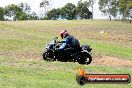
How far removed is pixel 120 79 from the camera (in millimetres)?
7508

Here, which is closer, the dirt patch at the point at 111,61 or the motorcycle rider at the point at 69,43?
the motorcycle rider at the point at 69,43

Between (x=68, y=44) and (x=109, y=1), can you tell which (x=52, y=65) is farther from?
(x=109, y=1)

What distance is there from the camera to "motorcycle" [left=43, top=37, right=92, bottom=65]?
17.7 meters

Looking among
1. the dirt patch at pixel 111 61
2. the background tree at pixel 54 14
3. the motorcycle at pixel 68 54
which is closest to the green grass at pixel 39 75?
the motorcycle at pixel 68 54

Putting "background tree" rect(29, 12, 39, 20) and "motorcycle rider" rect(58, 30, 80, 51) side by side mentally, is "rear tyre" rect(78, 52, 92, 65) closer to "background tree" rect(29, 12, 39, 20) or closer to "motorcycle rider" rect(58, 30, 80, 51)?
"motorcycle rider" rect(58, 30, 80, 51)

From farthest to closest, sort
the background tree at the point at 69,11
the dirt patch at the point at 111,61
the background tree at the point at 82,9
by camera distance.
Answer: the background tree at the point at 69,11, the background tree at the point at 82,9, the dirt patch at the point at 111,61

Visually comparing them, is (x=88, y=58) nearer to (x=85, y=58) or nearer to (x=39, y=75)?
(x=85, y=58)

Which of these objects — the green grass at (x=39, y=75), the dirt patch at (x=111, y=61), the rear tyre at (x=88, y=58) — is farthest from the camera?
the dirt patch at (x=111, y=61)

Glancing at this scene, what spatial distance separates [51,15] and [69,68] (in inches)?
6092

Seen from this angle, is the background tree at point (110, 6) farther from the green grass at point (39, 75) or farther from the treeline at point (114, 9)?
the green grass at point (39, 75)

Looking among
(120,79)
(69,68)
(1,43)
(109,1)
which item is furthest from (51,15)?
(120,79)

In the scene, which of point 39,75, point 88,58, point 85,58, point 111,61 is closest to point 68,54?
point 85,58

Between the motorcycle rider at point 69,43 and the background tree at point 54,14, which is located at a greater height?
the motorcycle rider at point 69,43

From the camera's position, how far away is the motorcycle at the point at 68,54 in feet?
58.1
